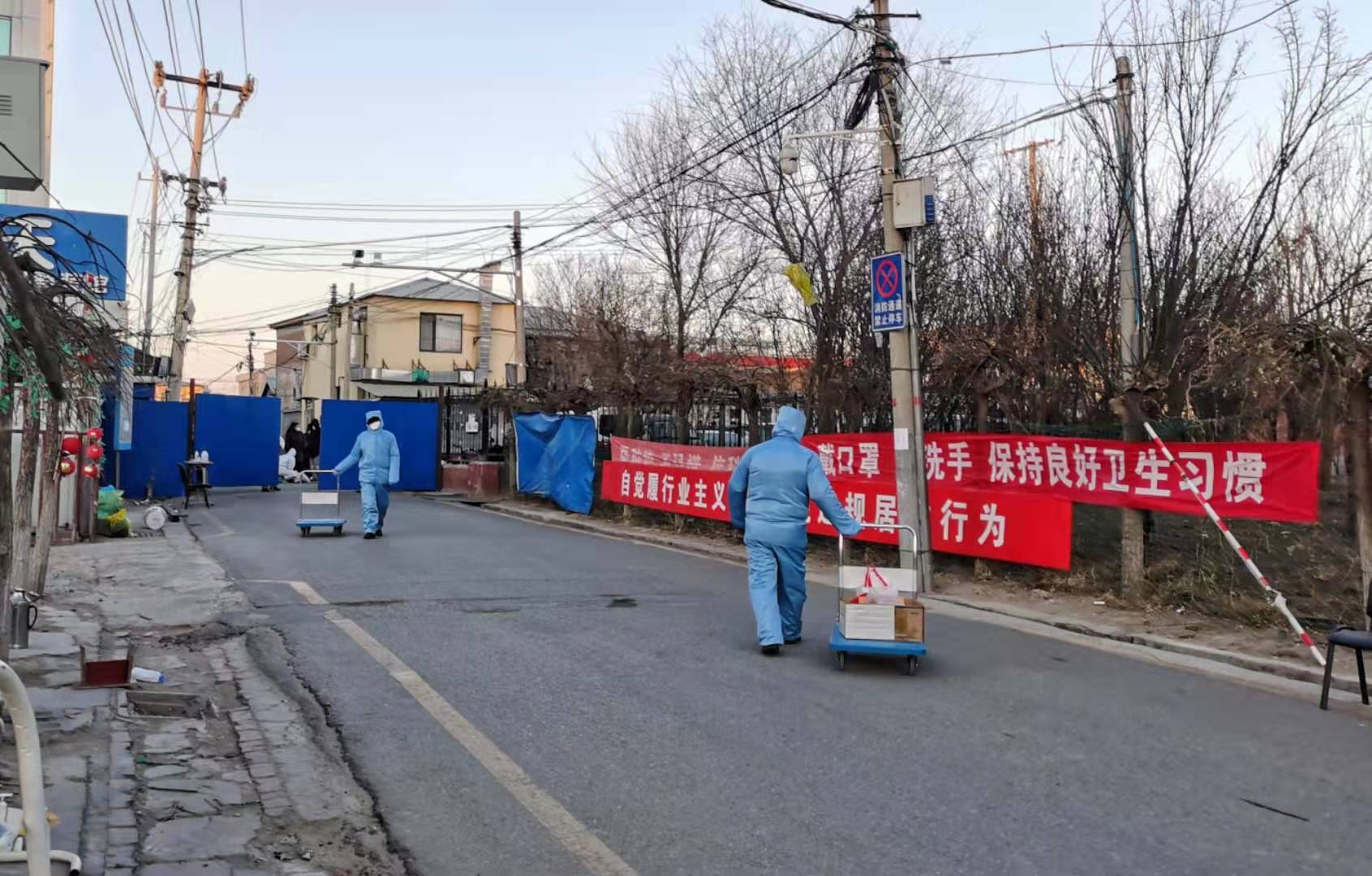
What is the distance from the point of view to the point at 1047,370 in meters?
13.8

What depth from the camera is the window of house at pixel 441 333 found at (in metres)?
51.7

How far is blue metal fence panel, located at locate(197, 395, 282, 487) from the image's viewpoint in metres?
26.6

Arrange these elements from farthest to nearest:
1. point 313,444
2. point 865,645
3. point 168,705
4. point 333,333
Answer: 1. point 333,333
2. point 313,444
3. point 865,645
4. point 168,705

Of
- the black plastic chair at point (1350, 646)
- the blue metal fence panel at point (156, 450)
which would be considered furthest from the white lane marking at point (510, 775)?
the blue metal fence panel at point (156, 450)

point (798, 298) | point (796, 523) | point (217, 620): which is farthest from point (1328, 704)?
point (798, 298)

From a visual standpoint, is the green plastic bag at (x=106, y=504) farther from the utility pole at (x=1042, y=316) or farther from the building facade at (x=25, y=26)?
the utility pole at (x=1042, y=316)

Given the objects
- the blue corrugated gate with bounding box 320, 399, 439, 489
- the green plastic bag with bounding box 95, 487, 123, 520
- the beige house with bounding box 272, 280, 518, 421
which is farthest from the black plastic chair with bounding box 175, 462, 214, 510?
the beige house with bounding box 272, 280, 518, 421

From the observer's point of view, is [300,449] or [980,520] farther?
[300,449]

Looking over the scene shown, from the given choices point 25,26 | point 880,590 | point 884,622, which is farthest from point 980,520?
point 25,26

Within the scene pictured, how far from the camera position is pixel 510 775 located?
5.24 m

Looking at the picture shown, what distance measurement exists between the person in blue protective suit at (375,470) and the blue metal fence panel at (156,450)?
1102 centimetres

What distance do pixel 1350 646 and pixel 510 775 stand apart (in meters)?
5.19

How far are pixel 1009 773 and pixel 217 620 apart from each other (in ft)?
23.0

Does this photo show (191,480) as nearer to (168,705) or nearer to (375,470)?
(375,470)
